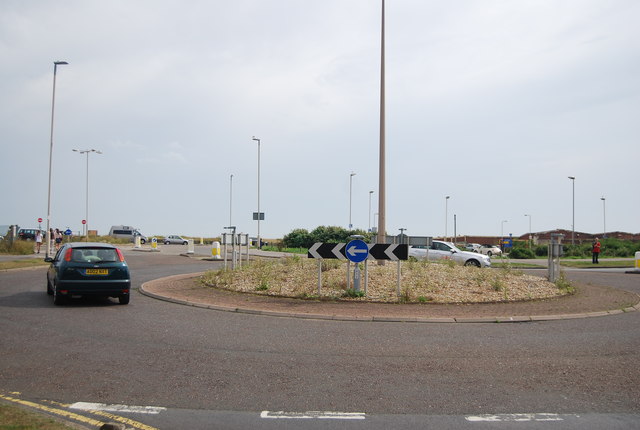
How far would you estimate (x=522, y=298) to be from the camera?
1398 cm

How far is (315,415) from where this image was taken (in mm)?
5168

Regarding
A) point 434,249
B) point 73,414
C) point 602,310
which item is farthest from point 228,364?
point 434,249

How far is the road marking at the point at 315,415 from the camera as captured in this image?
5.11 m

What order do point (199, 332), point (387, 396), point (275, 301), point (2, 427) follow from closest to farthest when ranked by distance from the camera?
point (2, 427), point (387, 396), point (199, 332), point (275, 301)

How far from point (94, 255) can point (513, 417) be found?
34.6ft

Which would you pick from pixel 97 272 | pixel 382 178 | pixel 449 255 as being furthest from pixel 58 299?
pixel 449 255

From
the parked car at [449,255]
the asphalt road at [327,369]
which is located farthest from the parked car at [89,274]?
the parked car at [449,255]

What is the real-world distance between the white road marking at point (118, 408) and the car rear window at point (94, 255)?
25.8ft

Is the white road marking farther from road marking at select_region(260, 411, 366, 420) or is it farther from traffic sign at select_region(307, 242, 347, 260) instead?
traffic sign at select_region(307, 242, 347, 260)

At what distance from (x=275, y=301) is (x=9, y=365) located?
707 cm

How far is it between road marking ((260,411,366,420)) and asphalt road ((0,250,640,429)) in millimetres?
35

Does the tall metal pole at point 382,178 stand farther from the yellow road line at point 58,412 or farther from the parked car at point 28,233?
the parked car at point 28,233

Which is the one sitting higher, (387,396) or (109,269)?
(109,269)

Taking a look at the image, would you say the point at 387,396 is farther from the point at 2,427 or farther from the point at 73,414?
the point at 2,427
